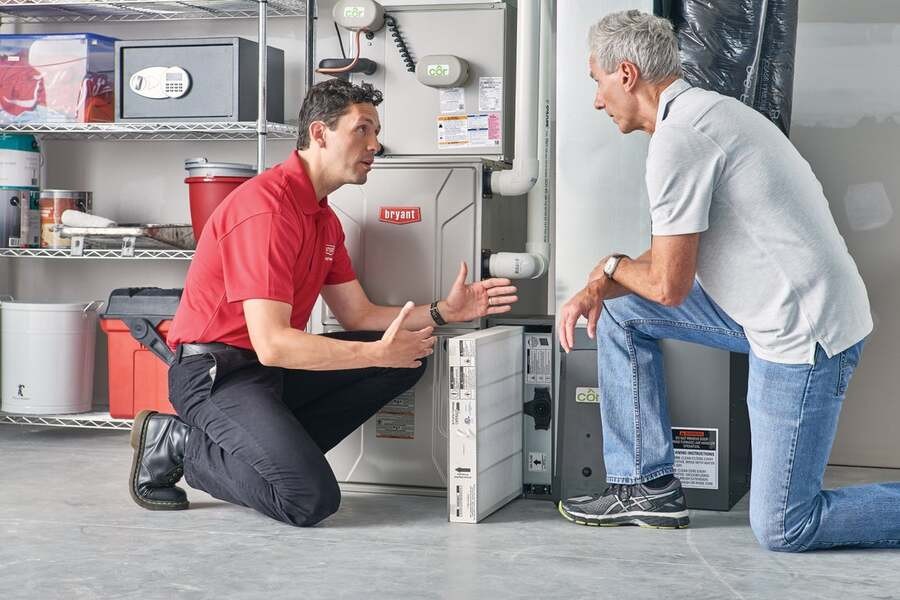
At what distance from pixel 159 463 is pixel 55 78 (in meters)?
1.77

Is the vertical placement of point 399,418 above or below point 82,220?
below

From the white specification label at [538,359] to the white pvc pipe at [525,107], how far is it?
0.44m

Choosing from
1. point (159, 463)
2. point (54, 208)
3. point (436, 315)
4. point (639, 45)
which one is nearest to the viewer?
point (639, 45)

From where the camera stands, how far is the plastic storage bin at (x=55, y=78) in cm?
399

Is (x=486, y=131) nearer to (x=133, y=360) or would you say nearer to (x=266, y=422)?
(x=266, y=422)

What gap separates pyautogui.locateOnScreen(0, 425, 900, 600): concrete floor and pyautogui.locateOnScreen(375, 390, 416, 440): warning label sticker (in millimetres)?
187

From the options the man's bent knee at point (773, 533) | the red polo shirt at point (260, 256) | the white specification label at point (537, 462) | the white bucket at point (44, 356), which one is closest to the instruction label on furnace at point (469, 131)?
the red polo shirt at point (260, 256)

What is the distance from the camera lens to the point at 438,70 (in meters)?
3.15

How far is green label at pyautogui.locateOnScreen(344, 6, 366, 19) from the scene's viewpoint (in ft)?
10.3

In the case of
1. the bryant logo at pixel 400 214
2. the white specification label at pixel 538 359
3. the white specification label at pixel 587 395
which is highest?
the bryant logo at pixel 400 214

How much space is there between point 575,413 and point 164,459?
114 centimetres

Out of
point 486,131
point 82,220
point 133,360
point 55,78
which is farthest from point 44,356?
point 486,131

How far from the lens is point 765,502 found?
2525 millimetres

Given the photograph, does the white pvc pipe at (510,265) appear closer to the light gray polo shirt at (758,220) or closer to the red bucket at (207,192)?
the light gray polo shirt at (758,220)
